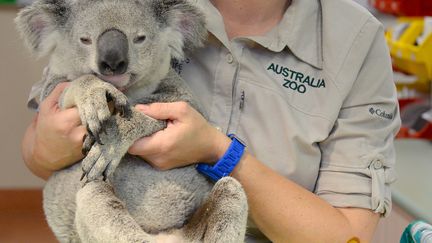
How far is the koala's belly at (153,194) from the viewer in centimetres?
130

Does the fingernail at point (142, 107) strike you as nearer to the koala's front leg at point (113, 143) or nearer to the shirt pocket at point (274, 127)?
the koala's front leg at point (113, 143)

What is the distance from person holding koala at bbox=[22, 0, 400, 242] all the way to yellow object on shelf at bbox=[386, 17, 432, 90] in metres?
1.06

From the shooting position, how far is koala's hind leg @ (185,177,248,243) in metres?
1.23

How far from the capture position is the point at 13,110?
13.9ft

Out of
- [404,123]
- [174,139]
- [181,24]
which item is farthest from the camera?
[404,123]

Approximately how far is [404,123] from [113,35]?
2.09 m

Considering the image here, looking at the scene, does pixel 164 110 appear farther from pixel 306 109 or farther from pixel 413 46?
pixel 413 46

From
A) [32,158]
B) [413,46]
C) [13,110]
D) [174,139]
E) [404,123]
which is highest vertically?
[174,139]

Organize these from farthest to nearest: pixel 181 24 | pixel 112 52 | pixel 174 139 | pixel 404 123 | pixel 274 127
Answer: pixel 404 123
pixel 274 127
pixel 181 24
pixel 174 139
pixel 112 52

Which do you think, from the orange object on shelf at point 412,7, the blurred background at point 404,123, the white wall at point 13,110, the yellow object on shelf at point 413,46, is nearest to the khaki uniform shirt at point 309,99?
the blurred background at point 404,123

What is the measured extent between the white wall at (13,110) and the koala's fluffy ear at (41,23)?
2.83 m

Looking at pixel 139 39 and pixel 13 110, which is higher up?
pixel 139 39

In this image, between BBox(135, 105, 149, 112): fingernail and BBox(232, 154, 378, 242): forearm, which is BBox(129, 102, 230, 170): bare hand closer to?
BBox(135, 105, 149, 112): fingernail

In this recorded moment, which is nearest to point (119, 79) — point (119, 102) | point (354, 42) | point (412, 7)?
point (119, 102)
